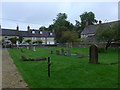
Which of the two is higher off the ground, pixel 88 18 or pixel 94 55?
pixel 88 18

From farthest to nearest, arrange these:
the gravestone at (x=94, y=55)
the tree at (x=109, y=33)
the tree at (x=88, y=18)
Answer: the tree at (x=88, y=18) < the tree at (x=109, y=33) < the gravestone at (x=94, y=55)

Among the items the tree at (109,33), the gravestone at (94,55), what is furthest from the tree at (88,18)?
the gravestone at (94,55)

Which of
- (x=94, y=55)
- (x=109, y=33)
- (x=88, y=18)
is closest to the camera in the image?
(x=94, y=55)

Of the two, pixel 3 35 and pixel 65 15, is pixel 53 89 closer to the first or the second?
pixel 3 35

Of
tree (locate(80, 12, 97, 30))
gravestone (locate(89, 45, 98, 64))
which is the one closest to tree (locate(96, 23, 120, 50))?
gravestone (locate(89, 45, 98, 64))

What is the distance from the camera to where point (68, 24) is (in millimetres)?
77188

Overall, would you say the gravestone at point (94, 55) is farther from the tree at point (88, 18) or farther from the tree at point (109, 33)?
the tree at point (88, 18)

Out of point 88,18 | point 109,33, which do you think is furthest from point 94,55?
point 88,18

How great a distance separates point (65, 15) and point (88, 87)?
261ft

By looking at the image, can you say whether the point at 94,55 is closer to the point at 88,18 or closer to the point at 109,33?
the point at 109,33

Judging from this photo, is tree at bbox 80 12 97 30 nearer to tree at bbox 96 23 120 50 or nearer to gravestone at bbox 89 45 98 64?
tree at bbox 96 23 120 50

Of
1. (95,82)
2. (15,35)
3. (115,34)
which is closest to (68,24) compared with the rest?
(15,35)

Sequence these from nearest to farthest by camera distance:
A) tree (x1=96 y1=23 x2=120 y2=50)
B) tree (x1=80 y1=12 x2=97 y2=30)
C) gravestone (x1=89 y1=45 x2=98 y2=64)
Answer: gravestone (x1=89 y1=45 x2=98 y2=64), tree (x1=96 y1=23 x2=120 y2=50), tree (x1=80 y1=12 x2=97 y2=30)

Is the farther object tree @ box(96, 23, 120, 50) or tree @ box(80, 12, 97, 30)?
tree @ box(80, 12, 97, 30)
